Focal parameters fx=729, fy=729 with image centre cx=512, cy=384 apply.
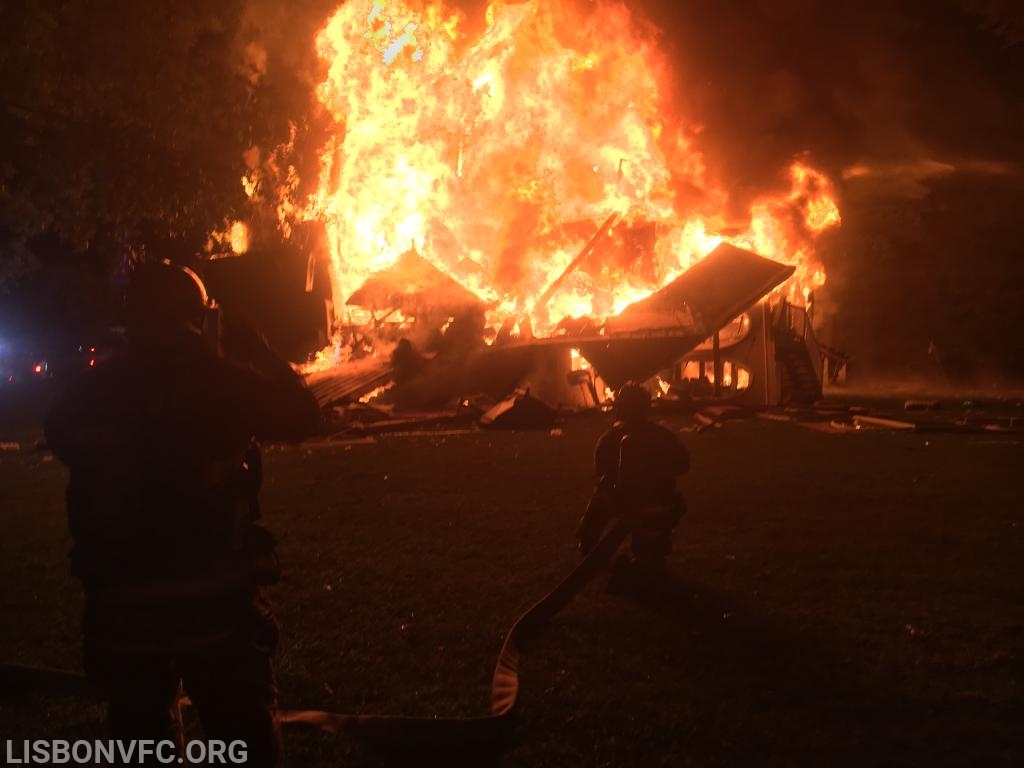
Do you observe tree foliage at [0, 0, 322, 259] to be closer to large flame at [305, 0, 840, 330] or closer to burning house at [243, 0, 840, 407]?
burning house at [243, 0, 840, 407]

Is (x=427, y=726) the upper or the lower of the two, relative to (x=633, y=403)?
lower

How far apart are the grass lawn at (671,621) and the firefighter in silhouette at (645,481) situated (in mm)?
352

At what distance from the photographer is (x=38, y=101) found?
11156 mm

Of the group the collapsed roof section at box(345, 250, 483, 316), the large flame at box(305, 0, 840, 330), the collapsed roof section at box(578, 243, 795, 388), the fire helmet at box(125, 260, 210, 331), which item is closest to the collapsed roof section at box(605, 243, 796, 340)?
the collapsed roof section at box(578, 243, 795, 388)

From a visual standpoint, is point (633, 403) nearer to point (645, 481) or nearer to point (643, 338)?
point (645, 481)

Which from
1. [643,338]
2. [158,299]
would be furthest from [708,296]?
[158,299]

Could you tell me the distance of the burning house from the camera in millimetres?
22109

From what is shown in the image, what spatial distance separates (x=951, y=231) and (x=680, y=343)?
67.1 ft

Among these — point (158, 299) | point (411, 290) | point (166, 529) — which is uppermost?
point (411, 290)

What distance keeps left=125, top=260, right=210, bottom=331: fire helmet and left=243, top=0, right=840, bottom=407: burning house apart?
18397 mm

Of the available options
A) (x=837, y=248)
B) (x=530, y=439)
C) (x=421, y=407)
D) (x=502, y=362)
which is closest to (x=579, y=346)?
(x=502, y=362)

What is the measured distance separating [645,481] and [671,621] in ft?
3.80

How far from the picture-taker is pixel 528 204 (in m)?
25.4

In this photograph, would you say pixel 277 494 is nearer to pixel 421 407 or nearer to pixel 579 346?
pixel 421 407
